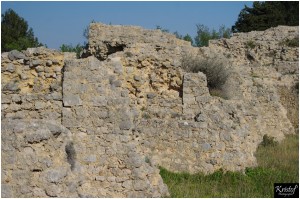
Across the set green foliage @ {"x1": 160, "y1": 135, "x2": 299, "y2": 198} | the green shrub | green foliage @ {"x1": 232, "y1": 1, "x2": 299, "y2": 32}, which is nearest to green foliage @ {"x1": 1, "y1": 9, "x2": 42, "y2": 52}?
green foliage @ {"x1": 232, "y1": 1, "x2": 299, "y2": 32}

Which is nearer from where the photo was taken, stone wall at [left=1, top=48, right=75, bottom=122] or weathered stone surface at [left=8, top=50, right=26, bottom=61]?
stone wall at [left=1, top=48, right=75, bottom=122]

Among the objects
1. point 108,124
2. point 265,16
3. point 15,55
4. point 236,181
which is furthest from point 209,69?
point 265,16

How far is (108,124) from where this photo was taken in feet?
23.4

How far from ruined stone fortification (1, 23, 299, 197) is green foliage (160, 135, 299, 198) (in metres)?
0.26

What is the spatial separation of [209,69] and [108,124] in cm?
750

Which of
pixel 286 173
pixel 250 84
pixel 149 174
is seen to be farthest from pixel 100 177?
pixel 250 84

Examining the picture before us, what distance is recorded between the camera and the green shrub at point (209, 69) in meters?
13.8

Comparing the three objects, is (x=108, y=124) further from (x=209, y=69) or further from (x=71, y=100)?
(x=209, y=69)

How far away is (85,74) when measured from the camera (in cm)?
741

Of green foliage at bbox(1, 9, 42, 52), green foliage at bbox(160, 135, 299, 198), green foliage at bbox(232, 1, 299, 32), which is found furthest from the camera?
green foliage at bbox(232, 1, 299, 32)

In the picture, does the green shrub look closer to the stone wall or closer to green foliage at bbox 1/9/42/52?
the stone wall

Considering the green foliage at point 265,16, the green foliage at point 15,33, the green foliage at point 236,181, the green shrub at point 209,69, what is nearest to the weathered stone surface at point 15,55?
the green foliage at point 236,181

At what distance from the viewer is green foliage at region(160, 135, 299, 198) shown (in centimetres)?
800

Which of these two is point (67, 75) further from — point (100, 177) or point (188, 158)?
point (188, 158)
